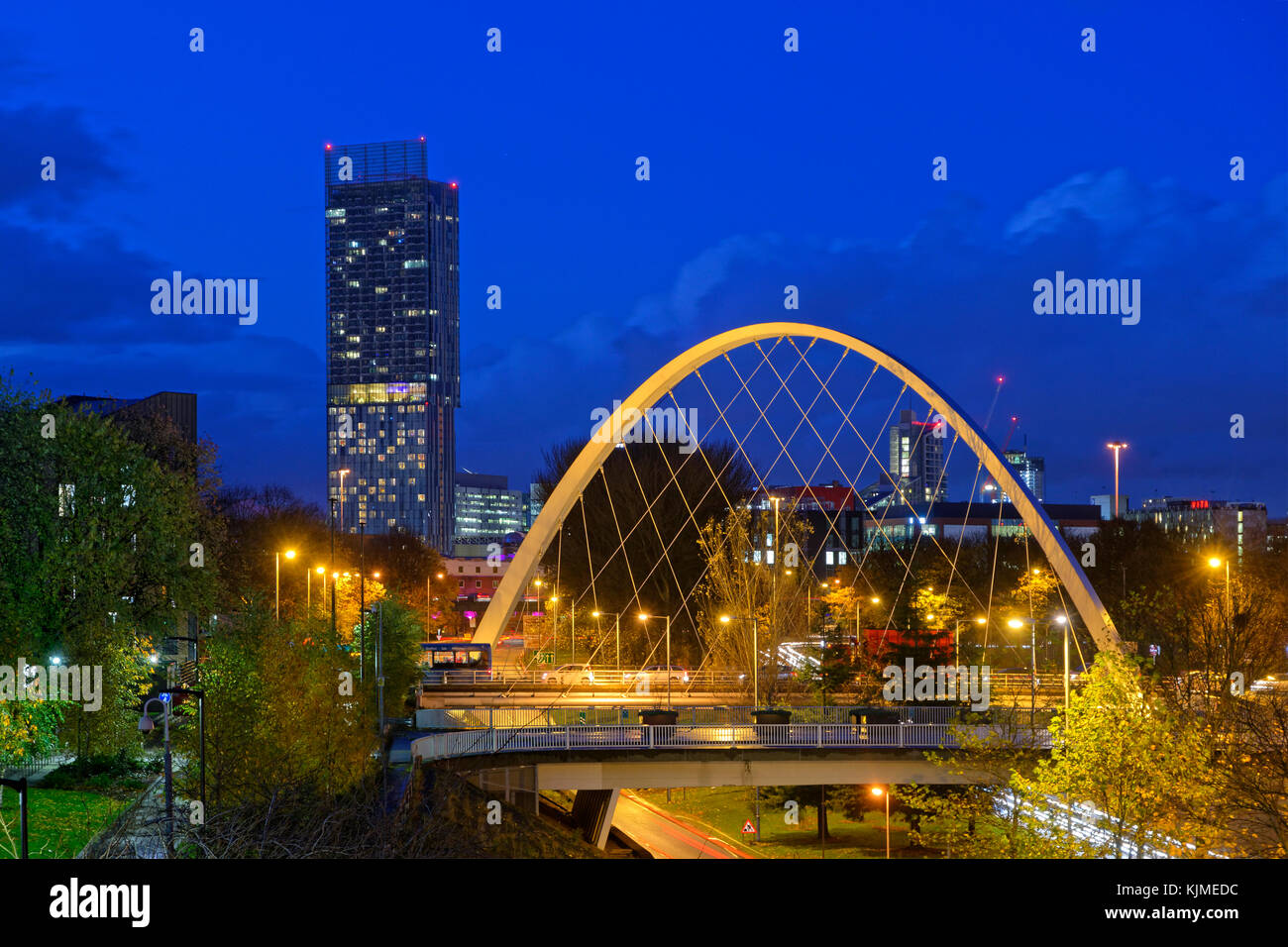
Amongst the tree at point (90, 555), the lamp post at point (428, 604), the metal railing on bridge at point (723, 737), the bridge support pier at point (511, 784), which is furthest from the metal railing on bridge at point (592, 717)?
the lamp post at point (428, 604)

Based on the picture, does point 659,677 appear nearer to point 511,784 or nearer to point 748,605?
point 748,605

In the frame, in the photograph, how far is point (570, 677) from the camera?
60562mm

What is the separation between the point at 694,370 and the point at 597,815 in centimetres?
2480

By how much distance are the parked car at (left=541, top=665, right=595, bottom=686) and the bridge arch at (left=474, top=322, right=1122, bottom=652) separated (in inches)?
147

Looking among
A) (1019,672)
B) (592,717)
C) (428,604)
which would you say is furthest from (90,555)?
(428,604)

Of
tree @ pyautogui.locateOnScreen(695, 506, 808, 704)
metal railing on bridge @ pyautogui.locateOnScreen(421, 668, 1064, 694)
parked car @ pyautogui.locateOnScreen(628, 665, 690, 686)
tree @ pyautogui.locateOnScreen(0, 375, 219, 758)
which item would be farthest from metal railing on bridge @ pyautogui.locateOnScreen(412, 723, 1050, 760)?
parked car @ pyautogui.locateOnScreen(628, 665, 690, 686)

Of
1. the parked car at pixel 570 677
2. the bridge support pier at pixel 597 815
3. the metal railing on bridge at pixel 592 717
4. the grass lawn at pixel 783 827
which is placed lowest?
the grass lawn at pixel 783 827

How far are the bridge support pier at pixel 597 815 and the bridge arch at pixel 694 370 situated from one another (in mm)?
16806

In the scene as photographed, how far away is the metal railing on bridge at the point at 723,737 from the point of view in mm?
38125

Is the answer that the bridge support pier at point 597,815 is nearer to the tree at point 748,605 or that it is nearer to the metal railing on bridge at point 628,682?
the metal railing on bridge at point 628,682
